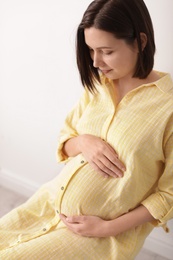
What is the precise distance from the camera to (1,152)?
223 centimetres

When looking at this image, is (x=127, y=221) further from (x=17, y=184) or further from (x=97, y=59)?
(x=17, y=184)

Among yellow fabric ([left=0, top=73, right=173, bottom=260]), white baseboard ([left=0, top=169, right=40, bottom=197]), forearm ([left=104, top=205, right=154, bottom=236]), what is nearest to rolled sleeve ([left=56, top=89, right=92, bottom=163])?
yellow fabric ([left=0, top=73, right=173, bottom=260])

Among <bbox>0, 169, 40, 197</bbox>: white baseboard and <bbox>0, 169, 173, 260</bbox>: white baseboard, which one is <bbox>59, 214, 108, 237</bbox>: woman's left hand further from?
<bbox>0, 169, 40, 197</bbox>: white baseboard

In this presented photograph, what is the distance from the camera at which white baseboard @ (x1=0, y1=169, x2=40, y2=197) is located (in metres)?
2.13

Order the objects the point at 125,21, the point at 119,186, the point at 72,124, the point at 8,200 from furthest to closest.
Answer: the point at 8,200, the point at 72,124, the point at 119,186, the point at 125,21

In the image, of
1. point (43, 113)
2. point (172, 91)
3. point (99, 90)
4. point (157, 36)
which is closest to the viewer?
point (172, 91)

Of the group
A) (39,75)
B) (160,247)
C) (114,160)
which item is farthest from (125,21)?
(160,247)

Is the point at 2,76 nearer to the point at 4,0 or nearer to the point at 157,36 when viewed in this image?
the point at 4,0

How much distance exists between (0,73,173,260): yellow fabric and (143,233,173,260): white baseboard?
0.59 m

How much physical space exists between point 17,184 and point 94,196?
4.10 feet

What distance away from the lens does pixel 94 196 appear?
1.05m

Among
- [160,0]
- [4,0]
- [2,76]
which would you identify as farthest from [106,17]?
[2,76]

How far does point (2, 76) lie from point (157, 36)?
0.99 metres

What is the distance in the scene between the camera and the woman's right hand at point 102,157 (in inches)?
Result: 40.7
